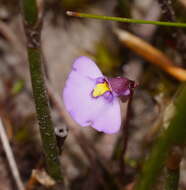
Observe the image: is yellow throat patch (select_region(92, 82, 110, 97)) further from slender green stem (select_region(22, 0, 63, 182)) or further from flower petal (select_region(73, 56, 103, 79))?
slender green stem (select_region(22, 0, 63, 182))

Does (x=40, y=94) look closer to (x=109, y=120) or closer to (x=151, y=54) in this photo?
(x=109, y=120)

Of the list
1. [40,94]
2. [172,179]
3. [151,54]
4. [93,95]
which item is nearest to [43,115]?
[40,94]

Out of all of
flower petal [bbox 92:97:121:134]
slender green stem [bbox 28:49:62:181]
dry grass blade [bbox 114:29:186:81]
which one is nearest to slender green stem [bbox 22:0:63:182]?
slender green stem [bbox 28:49:62:181]

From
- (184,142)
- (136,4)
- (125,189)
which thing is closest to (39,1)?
(184,142)

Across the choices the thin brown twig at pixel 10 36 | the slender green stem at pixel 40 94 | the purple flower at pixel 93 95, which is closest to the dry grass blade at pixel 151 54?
the thin brown twig at pixel 10 36

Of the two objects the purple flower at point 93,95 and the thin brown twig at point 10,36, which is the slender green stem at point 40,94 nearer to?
the purple flower at point 93,95
